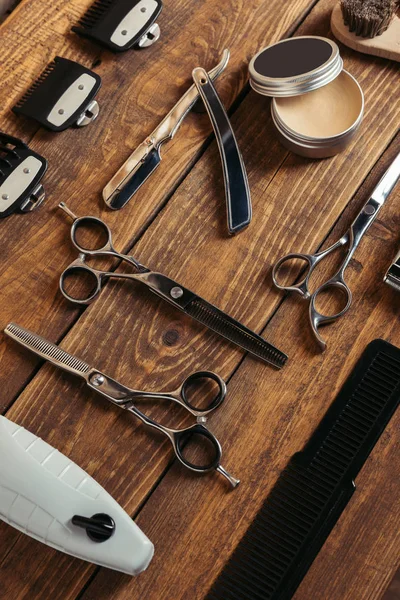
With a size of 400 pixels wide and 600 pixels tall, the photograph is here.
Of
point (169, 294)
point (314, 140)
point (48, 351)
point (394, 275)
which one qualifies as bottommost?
point (394, 275)

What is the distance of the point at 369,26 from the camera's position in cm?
106

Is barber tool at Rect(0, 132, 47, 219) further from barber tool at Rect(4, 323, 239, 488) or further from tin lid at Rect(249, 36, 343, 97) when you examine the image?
tin lid at Rect(249, 36, 343, 97)

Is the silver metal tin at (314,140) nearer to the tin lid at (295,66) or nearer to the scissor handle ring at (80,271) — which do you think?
the tin lid at (295,66)

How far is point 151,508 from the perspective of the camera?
93cm

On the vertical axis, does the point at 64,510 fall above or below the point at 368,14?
above

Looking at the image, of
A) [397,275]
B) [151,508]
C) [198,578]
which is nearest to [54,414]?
[151,508]

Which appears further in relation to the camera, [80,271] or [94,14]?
[94,14]

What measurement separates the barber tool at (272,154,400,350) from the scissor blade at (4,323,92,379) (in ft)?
0.96

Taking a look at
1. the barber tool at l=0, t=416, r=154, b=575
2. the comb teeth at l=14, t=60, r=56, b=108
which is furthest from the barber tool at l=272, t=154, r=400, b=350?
the comb teeth at l=14, t=60, r=56, b=108

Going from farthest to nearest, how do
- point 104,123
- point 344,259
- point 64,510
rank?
1. point 104,123
2. point 344,259
3. point 64,510

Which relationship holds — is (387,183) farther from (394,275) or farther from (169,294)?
(169,294)

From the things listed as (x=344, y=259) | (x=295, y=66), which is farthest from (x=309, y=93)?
(x=344, y=259)

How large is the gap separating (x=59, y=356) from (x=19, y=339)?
0.06 meters

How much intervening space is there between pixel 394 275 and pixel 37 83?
24.3 inches
